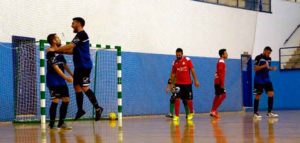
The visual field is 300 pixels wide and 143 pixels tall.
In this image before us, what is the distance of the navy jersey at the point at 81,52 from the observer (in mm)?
8938

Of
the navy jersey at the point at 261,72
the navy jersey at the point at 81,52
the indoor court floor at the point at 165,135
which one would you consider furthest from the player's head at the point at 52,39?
the navy jersey at the point at 261,72

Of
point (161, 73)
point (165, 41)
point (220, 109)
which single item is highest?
point (165, 41)

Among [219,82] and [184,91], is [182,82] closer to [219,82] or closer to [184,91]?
[184,91]

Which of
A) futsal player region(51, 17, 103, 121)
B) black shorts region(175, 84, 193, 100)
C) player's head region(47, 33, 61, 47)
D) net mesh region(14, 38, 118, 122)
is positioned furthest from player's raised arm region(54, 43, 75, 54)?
net mesh region(14, 38, 118, 122)

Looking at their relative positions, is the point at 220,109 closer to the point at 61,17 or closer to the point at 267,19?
the point at 267,19

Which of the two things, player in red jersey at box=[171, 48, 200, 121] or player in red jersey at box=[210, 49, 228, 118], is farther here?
player in red jersey at box=[210, 49, 228, 118]

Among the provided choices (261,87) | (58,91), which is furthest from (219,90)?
(58,91)

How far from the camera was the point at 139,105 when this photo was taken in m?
18.0

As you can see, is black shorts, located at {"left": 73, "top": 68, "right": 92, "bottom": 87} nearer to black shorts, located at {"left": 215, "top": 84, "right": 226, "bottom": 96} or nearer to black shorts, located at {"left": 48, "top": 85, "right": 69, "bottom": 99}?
black shorts, located at {"left": 48, "top": 85, "right": 69, "bottom": 99}

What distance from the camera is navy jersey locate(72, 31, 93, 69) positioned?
894 cm

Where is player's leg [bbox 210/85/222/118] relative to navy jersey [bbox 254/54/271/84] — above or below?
below

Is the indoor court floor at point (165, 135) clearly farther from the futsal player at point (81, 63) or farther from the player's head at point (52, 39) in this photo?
the player's head at point (52, 39)

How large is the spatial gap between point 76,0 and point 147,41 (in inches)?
133

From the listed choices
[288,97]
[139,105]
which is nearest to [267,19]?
[288,97]
